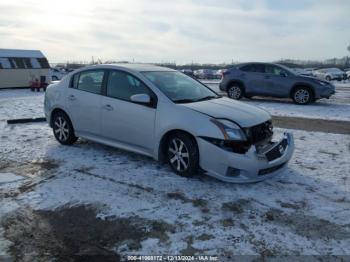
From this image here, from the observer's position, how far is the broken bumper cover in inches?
184

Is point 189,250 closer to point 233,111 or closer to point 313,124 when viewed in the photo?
point 233,111

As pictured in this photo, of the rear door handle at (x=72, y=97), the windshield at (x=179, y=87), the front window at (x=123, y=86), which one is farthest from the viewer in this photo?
the rear door handle at (x=72, y=97)

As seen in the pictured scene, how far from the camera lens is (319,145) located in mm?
7180

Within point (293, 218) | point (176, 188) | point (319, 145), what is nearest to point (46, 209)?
point (176, 188)

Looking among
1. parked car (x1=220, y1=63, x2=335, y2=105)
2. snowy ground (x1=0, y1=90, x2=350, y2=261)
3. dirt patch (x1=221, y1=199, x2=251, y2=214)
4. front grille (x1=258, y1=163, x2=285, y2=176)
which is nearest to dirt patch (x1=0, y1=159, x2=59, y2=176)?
snowy ground (x1=0, y1=90, x2=350, y2=261)

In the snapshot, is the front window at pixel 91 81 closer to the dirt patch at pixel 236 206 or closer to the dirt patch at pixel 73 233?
the dirt patch at pixel 73 233

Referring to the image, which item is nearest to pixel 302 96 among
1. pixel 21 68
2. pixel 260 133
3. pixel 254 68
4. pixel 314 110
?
pixel 314 110

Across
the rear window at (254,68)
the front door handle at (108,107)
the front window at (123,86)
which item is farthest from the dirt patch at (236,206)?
the rear window at (254,68)

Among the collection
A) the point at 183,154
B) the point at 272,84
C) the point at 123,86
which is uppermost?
the point at 272,84

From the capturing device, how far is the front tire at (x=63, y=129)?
6860 millimetres

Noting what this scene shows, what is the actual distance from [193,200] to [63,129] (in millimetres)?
3589

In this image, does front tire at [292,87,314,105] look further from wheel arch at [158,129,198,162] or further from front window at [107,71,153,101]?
wheel arch at [158,129,198,162]

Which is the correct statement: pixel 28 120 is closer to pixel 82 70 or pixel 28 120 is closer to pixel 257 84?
pixel 82 70

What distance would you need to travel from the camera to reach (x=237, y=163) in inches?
184
